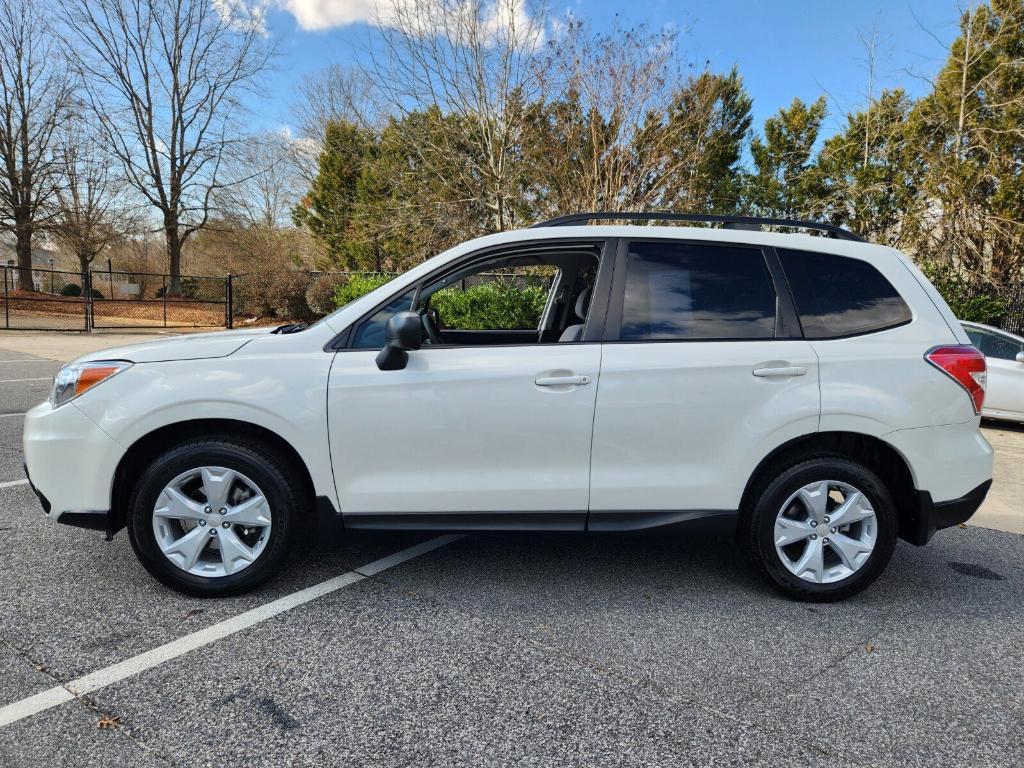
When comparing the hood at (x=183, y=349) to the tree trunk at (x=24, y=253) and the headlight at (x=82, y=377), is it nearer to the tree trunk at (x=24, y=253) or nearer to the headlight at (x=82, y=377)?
the headlight at (x=82, y=377)

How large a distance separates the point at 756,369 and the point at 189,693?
9.00 feet

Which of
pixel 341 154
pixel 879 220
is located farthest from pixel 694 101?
pixel 341 154

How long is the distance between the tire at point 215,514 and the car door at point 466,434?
312 millimetres

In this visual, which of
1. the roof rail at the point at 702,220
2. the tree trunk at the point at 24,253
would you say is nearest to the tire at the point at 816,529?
the roof rail at the point at 702,220

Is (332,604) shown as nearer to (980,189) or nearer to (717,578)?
(717,578)

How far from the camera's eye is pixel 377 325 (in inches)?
125

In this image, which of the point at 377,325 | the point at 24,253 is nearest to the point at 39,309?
the point at 24,253

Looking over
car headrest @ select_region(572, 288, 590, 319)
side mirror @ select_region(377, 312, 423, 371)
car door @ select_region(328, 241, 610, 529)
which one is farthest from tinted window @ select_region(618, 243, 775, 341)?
side mirror @ select_region(377, 312, 423, 371)

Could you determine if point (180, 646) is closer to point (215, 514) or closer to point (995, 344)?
point (215, 514)

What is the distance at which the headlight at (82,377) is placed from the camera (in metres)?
3.07

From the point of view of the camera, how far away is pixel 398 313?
3051 millimetres

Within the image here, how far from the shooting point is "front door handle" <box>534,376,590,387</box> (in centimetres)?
303

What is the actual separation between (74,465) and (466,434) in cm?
183

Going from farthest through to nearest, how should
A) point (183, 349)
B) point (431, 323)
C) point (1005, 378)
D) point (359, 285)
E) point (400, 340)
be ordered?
point (359, 285)
point (1005, 378)
point (431, 323)
point (183, 349)
point (400, 340)
